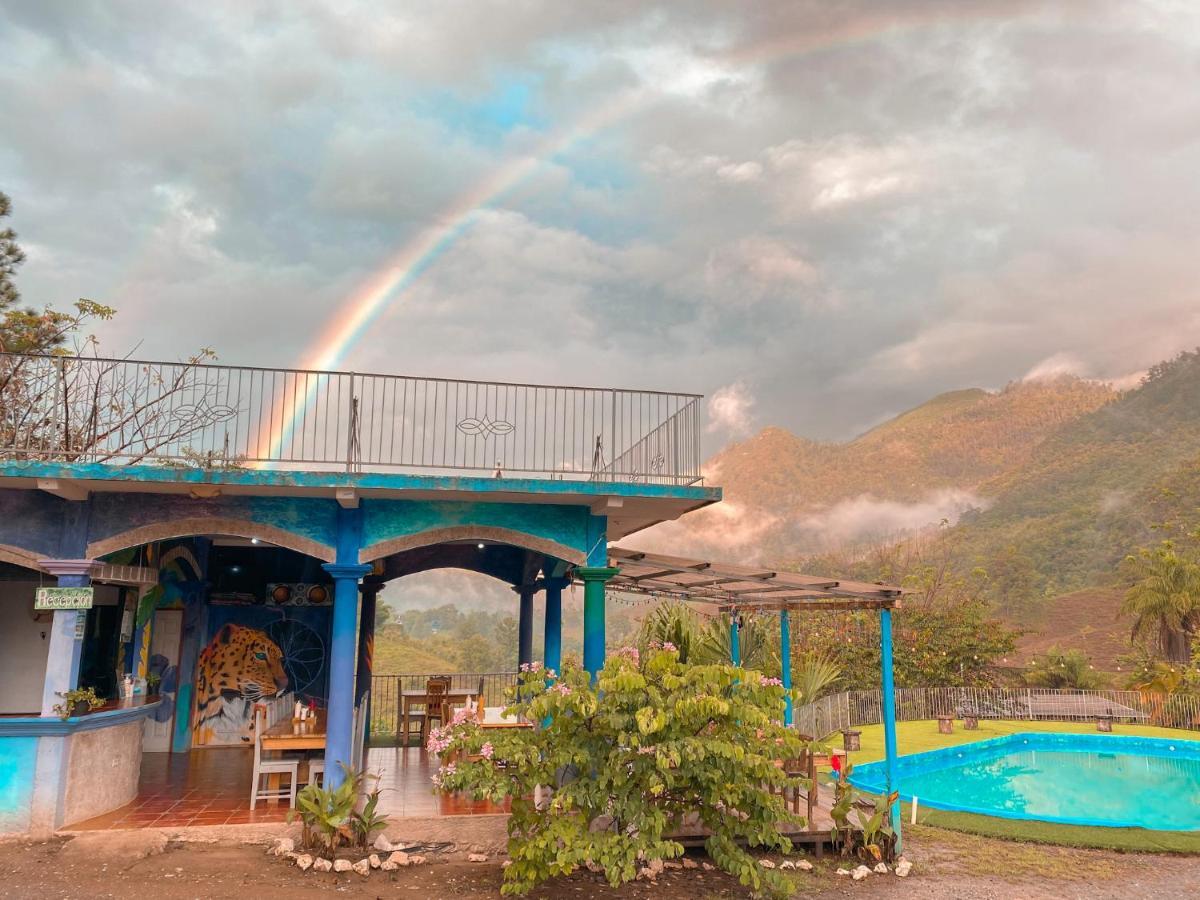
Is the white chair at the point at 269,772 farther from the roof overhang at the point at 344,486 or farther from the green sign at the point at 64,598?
the roof overhang at the point at 344,486

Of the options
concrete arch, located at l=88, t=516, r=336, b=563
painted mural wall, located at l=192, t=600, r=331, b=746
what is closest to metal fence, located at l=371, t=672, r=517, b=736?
painted mural wall, located at l=192, t=600, r=331, b=746

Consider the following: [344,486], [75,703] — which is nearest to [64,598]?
[75,703]

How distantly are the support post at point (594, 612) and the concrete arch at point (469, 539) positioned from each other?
17 cm

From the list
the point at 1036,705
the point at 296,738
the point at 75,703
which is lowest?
the point at 1036,705

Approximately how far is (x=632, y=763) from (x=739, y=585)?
4.71 m

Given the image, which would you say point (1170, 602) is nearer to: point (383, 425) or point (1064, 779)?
point (1064, 779)

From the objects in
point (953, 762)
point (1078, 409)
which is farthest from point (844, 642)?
point (1078, 409)

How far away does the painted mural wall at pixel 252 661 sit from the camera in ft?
42.6

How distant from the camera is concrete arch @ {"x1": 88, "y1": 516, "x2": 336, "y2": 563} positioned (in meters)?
8.67

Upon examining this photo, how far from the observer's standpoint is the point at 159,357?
29.2 ft

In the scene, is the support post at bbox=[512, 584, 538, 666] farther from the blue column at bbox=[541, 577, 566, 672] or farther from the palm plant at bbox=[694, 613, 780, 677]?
the palm plant at bbox=[694, 613, 780, 677]

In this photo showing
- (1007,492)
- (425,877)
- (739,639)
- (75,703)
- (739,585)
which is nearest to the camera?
(425,877)

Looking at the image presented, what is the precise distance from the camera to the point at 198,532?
28.7 ft

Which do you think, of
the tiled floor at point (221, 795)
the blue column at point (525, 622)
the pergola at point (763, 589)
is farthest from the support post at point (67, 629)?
the blue column at point (525, 622)
